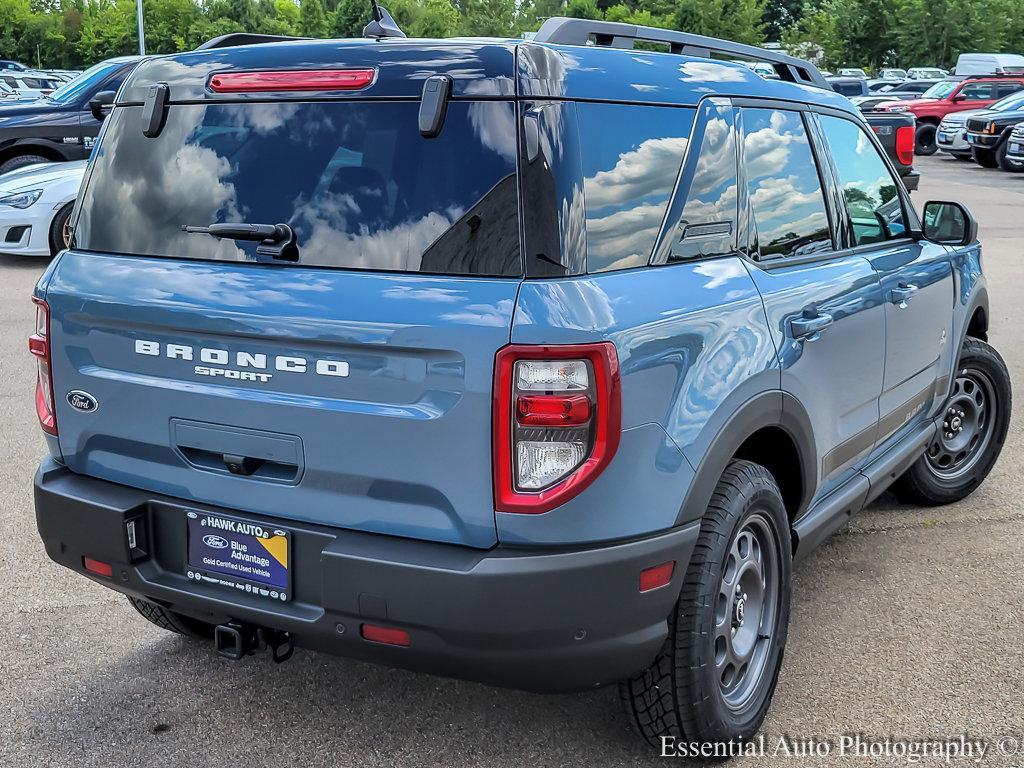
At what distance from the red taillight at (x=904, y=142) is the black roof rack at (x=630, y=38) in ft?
35.9

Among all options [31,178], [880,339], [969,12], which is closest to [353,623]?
[880,339]

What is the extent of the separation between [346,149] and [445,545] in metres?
0.99

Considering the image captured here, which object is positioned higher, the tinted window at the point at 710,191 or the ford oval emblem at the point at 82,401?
the tinted window at the point at 710,191

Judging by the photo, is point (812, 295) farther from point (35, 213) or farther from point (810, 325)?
point (35, 213)

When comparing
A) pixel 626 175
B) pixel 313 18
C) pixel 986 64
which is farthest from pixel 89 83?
pixel 313 18

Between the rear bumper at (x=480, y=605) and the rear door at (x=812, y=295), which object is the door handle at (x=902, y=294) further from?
the rear bumper at (x=480, y=605)

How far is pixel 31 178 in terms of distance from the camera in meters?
11.2

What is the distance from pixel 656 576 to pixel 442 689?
1131mm

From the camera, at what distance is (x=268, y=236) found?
2.78 meters

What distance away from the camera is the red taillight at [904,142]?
1416 cm

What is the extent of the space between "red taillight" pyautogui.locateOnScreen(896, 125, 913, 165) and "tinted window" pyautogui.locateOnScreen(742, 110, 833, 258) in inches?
438

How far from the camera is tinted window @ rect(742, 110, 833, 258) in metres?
3.35

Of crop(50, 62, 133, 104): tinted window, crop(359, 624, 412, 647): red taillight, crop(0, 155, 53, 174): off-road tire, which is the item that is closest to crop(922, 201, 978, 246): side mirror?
crop(359, 624, 412, 647): red taillight

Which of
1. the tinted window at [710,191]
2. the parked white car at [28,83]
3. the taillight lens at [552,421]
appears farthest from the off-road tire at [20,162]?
the parked white car at [28,83]
